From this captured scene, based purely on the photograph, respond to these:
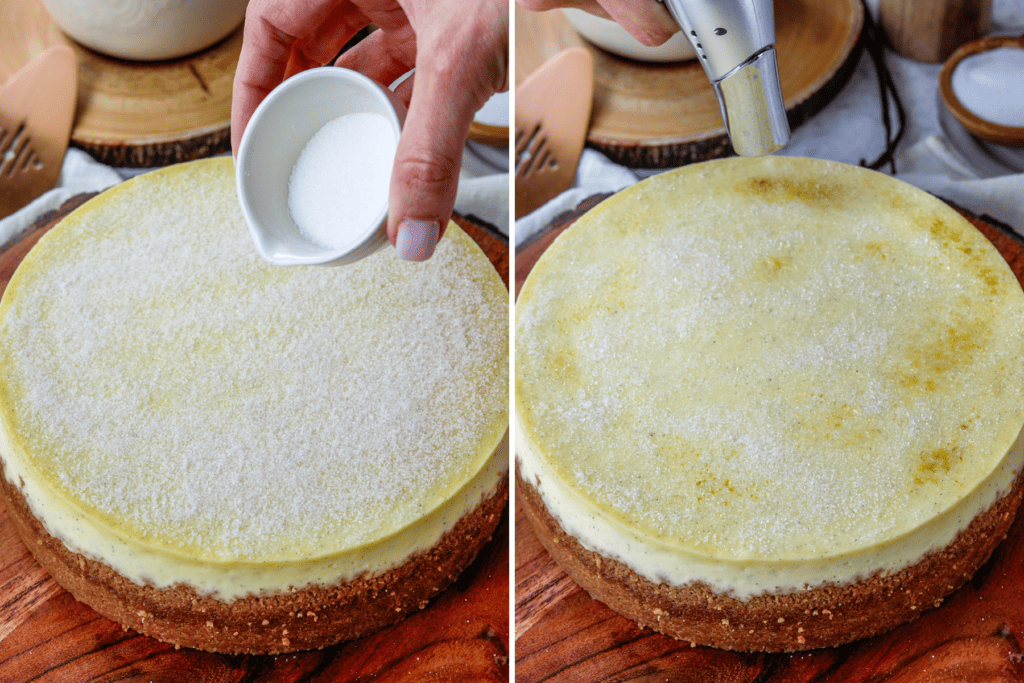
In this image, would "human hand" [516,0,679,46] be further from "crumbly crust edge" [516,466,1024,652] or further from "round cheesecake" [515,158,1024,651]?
"crumbly crust edge" [516,466,1024,652]

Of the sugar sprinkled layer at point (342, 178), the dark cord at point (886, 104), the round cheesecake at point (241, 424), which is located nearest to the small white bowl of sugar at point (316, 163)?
the sugar sprinkled layer at point (342, 178)

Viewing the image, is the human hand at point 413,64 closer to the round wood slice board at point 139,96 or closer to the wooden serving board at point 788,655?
the round wood slice board at point 139,96

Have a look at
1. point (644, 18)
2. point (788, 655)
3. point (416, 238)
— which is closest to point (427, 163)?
point (416, 238)

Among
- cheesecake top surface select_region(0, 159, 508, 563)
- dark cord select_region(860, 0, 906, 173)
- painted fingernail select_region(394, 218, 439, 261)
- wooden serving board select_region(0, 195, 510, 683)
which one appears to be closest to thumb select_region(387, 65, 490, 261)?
painted fingernail select_region(394, 218, 439, 261)

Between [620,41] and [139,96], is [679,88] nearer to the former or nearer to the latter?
[620,41]

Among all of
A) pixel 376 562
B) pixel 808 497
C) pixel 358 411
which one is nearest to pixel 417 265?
pixel 358 411

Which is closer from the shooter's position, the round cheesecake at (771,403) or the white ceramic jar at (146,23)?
the round cheesecake at (771,403)
